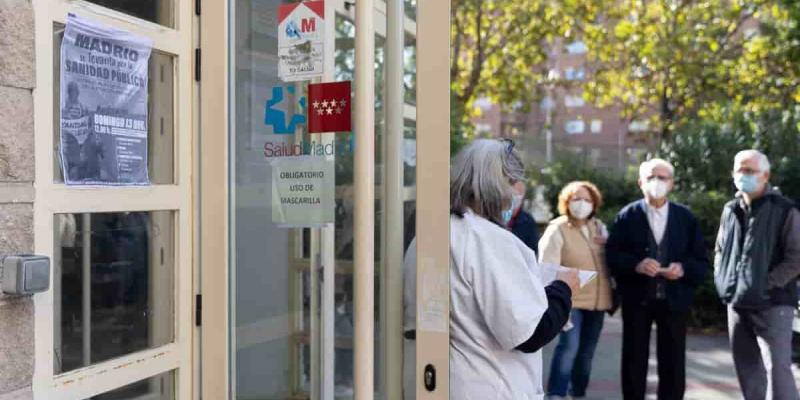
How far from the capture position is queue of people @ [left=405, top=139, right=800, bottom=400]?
250cm

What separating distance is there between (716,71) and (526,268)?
12.9m

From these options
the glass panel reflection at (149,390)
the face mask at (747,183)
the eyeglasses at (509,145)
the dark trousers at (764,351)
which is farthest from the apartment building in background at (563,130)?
the glass panel reflection at (149,390)

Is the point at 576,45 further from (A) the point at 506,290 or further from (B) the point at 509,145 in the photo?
(A) the point at 506,290

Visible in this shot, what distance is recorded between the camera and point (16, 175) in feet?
7.91

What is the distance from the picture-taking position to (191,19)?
120 inches

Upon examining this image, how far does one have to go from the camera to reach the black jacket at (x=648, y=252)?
17.6ft

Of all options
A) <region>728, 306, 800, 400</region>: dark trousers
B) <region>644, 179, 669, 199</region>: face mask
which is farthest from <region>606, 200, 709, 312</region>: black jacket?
<region>728, 306, 800, 400</region>: dark trousers

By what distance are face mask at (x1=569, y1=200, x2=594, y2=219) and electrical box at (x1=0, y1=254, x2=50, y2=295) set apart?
4.26 metres

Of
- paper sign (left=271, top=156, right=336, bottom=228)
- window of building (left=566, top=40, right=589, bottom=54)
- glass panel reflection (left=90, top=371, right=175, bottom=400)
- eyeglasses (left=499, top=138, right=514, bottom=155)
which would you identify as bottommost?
glass panel reflection (left=90, top=371, right=175, bottom=400)

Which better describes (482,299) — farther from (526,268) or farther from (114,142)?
(114,142)

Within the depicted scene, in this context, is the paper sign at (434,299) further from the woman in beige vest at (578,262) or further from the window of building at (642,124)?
the window of building at (642,124)

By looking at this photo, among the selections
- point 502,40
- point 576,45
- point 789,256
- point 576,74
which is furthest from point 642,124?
point 789,256

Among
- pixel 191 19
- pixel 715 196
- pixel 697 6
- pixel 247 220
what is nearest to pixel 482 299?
pixel 247 220

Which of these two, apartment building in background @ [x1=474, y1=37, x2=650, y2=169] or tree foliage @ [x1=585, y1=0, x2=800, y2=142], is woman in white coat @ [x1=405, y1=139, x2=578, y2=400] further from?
tree foliage @ [x1=585, y1=0, x2=800, y2=142]
